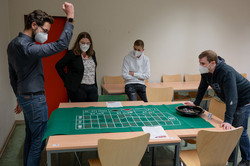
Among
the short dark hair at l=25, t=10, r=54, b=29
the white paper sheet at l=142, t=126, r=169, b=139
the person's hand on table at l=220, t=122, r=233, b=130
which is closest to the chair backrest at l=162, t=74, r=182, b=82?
the person's hand on table at l=220, t=122, r=233, b=130

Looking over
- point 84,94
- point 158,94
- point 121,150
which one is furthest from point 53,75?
point 121,150

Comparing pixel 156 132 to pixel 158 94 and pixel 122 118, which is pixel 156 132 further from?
pixel 158 94

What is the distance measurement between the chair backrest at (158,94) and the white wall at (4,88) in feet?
7.62

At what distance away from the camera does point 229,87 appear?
2170mm

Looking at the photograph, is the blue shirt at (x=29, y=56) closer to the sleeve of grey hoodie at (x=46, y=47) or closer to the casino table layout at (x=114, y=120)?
the sleeve of grey hoodie at (x=46, y=47)

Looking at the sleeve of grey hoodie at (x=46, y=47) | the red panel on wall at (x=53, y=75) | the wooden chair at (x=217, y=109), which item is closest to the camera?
the sleeve of grey hoodie at (x=46, y=47)

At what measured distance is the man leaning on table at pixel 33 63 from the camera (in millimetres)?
1774

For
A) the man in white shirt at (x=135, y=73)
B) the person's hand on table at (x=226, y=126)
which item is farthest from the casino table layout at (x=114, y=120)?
the man in white shirt at (x=135, y=73)

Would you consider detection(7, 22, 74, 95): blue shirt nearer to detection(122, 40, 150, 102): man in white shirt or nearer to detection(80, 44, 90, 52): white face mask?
detection(80, 44, 90, 52): white face mask

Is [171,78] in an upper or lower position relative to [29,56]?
lower

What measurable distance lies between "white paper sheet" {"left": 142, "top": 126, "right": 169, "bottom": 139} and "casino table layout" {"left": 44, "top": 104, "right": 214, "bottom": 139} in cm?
6

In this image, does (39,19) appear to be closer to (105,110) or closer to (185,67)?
(105,110)

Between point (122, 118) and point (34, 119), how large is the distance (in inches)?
35.2

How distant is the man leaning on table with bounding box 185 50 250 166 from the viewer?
7.09ft
